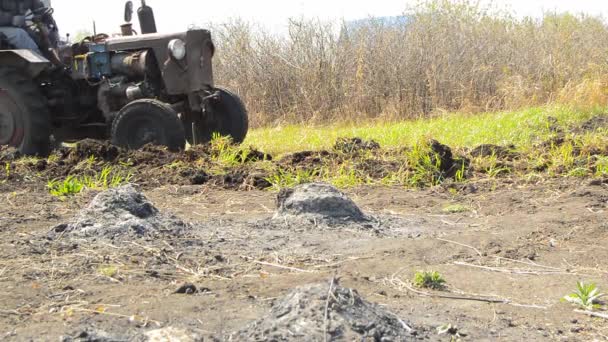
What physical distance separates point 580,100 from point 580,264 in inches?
355

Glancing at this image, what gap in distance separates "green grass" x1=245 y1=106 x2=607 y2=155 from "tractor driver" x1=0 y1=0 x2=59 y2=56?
2881 millimetres

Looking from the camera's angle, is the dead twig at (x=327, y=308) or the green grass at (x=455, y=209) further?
the green grass at (x=455, y=209)

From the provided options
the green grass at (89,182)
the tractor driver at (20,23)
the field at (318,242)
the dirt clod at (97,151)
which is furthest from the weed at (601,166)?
the tractor driver at (20,23)

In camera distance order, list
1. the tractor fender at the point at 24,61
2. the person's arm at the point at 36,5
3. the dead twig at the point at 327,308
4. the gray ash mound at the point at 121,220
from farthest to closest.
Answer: the person's arm at the point at 36,5, the tractor fender at the point at 24,61, the gray ash mound at the point at 121,220, the dead twig at the point at 327,308

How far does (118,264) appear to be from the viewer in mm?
4215

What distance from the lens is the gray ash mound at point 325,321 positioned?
295cm

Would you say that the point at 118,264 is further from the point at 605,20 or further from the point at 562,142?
the point at 605,20

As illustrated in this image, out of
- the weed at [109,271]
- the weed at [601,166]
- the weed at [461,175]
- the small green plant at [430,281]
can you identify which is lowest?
the weed at [461,175]

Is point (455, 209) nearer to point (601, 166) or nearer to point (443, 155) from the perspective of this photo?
point (443, 155)

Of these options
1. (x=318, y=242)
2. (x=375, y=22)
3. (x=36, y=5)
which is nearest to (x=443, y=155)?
(x=318, y=242)

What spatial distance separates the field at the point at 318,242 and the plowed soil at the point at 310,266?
13mm

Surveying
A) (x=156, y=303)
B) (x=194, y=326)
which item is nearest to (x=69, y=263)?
(x=156, y=303)

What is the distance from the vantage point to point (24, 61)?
30.2 feet

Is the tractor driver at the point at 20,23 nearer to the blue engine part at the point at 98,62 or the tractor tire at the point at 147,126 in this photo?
the blue engine part at the point at 98,62
